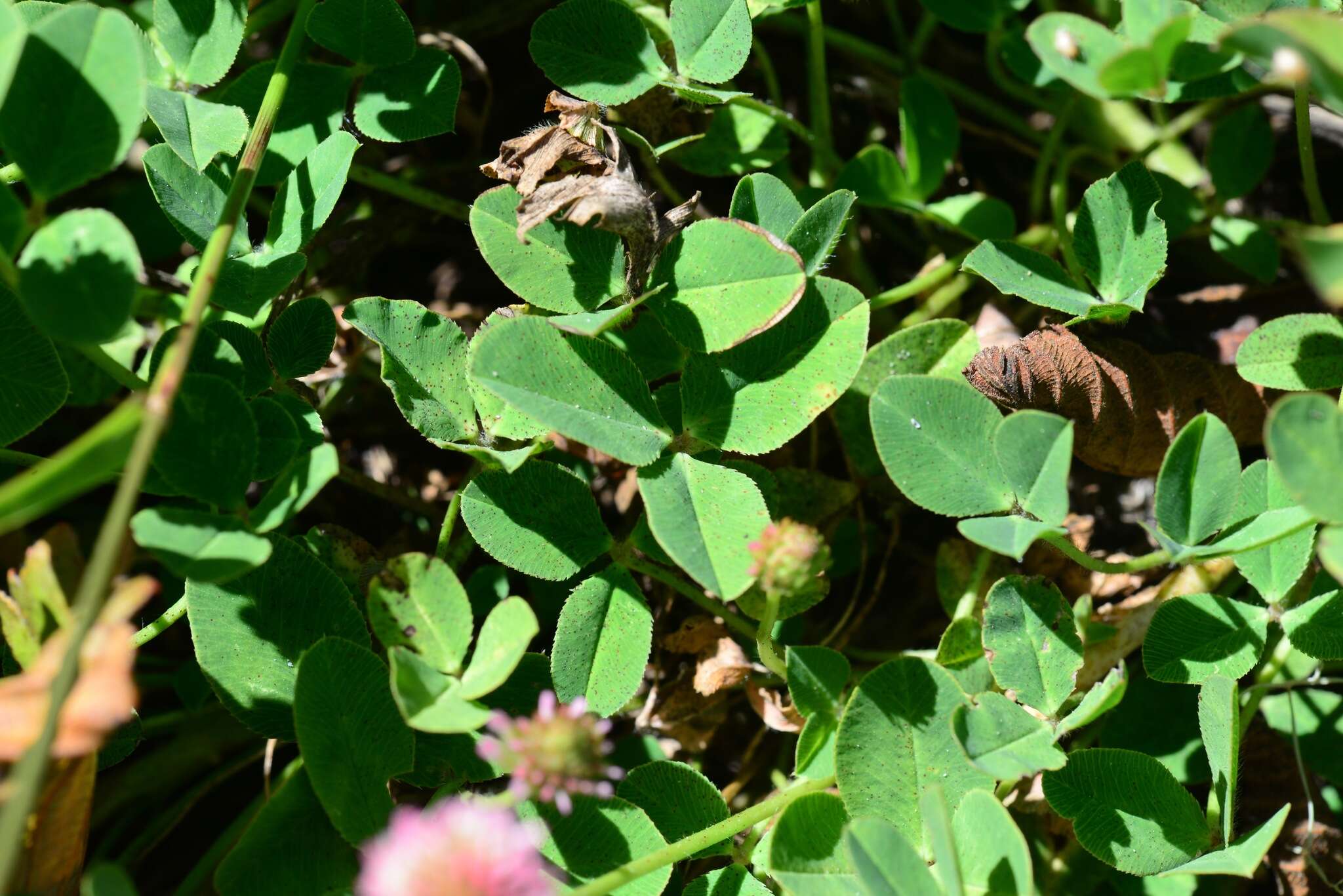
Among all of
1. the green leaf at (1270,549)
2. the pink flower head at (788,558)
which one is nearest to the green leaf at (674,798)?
the pink flower head at (788,558)

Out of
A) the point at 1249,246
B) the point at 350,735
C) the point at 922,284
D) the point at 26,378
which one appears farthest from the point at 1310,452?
the point at 26,378

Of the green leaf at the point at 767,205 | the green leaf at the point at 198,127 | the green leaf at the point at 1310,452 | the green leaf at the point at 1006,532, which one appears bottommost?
the green leaf at the point at 1006,532

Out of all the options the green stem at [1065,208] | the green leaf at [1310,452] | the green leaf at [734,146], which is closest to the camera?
the green leaf at [1310,452]

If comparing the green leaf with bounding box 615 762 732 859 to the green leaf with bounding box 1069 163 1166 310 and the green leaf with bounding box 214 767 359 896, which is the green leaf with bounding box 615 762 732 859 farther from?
the green leaf with bounding box 1069 163 1166 310

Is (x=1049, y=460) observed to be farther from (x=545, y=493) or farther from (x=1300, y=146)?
(x=1300, y=146)

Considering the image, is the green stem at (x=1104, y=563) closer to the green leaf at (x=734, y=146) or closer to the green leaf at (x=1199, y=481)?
the green leaf at (x=1199, y=481)

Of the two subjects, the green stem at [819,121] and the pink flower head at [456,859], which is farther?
the green stem at [819,121]

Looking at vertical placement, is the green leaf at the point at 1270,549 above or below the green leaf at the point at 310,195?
below
